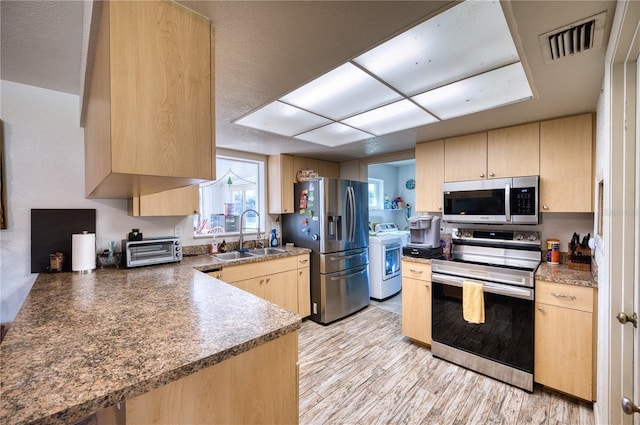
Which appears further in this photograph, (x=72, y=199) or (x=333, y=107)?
(x=72, y=199)

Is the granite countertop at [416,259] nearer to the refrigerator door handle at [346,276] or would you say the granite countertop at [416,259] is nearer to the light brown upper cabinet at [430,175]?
the light brown upper cabinet at [430,175]

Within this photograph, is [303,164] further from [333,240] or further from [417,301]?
[417,301]

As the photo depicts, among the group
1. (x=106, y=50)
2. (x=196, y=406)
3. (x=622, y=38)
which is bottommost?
(x=196, y=406)

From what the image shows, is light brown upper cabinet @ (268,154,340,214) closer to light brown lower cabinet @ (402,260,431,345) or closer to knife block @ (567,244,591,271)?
light brown lower cabinet @ (402,260,431,345)

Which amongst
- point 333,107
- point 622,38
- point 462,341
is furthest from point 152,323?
point 462,341

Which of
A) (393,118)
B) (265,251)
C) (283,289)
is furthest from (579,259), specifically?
(265,251)

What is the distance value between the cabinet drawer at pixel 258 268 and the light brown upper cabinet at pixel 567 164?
257 centimetres

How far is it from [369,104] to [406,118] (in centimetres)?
51

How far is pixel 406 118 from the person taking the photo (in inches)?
92.9

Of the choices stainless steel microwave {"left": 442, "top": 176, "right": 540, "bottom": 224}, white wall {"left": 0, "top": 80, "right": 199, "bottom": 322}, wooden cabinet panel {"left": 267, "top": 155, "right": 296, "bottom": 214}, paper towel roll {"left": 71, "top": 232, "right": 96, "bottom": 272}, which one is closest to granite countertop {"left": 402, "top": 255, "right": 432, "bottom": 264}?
stainless steel microwave {"left": 442, "top": 176, "right": 540, "bottom": 224}

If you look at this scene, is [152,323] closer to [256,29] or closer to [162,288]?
[162,288]

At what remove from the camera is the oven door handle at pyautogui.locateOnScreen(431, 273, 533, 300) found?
2.08m

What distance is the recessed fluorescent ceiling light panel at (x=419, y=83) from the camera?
1218mm

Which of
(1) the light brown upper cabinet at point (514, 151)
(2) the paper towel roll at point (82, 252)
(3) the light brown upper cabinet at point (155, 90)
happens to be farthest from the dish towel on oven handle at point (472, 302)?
(2) the paper towel roll at point (82, 252)
